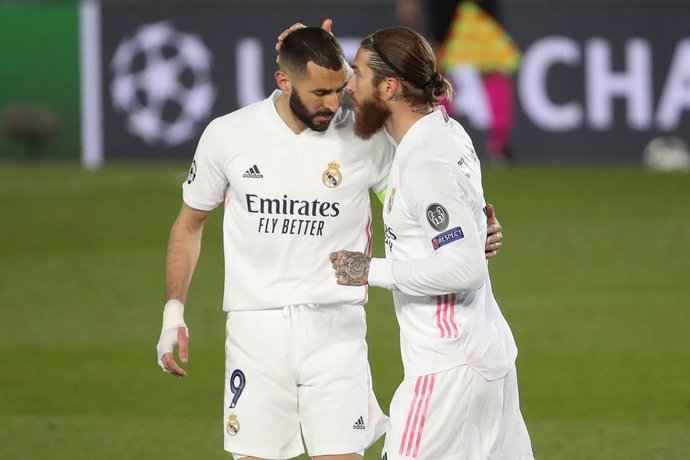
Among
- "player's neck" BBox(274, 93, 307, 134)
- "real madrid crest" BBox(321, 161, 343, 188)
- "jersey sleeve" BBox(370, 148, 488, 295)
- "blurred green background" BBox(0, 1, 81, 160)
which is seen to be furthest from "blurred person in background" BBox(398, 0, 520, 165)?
"jersey sleeve" BBox(370, 148, 488, 295)

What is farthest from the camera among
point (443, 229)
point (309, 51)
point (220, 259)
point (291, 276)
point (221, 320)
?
point (220, 259)

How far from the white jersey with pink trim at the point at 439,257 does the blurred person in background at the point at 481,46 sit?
1450 cm

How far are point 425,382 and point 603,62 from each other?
1550 cm

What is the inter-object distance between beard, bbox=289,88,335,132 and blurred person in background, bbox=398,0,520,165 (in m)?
13.9

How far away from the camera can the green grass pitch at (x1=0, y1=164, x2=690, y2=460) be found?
855 cm

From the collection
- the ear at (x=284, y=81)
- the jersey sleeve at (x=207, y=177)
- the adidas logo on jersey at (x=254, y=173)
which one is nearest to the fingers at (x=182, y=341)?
the jersey sleeve at (x=207, y=177)

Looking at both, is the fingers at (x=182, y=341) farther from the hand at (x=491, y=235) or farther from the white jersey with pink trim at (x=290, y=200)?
the hand at (x=491, y=235)

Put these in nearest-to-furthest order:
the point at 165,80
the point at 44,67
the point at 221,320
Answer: the point at 221,320 → the point at 165,80 → the point at 44,67

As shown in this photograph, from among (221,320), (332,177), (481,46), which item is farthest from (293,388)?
(481,46)

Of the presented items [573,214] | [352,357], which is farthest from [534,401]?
[573,214]

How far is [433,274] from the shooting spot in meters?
4.95

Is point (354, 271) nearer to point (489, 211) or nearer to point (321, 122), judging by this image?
point (489, 211)

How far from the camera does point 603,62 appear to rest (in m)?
20.0

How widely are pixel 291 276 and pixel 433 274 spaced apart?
96 cm
